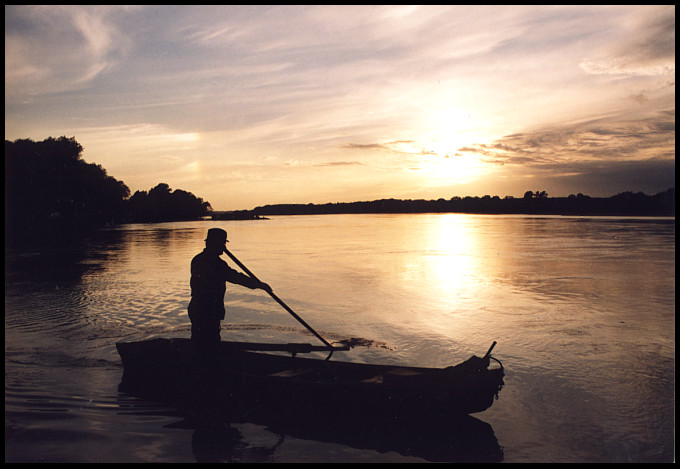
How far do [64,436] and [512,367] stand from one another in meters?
7.52

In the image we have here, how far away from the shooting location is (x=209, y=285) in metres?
6.73

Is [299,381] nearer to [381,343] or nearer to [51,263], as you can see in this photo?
[381,343]

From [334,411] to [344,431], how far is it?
1.05 ft

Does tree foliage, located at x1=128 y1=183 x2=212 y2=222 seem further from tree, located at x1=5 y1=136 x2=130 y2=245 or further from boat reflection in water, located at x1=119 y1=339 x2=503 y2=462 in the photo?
boat reflection in water, located at x1=119 y1=339 x2=503 y2=462

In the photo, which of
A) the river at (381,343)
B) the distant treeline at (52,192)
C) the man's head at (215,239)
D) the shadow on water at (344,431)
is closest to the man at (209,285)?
the man's head at (215,239)

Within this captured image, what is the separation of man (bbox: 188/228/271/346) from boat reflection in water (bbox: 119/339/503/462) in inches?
18.3

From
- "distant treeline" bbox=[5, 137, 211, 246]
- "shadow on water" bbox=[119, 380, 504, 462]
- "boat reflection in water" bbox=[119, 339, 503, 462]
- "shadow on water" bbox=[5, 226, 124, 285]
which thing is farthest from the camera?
"distant treeline" bbox=[5, 137, 211, 246]

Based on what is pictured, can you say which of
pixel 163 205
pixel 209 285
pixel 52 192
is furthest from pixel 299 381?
pixel 163 205

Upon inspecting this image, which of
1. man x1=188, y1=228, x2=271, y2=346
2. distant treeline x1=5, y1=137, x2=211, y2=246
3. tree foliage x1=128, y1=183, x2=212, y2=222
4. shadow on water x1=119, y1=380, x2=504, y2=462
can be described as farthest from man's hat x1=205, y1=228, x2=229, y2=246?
tree foliage x1=128, y1=183, x2=212, y2=222

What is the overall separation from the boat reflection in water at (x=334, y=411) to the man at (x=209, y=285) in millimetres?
464

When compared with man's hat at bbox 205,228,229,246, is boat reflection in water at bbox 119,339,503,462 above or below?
below

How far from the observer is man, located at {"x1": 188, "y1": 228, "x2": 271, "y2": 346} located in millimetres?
6672

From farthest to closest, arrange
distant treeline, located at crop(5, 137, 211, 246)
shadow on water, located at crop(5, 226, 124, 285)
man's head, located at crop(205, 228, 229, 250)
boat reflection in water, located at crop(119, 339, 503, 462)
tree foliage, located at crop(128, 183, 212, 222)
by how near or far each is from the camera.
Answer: tree foliage, located at crop(128, 183, 212, 222), distant treeline, located at crop(5, 137, 211, 246), shadow on water, located at crop(5, 226, 124, 285), man's head, located at crop(205, 228, 229, 250), boat reflection in water, located at crop(119, 339, 503, 462)

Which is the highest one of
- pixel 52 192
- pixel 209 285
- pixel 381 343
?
pixel 52 192
